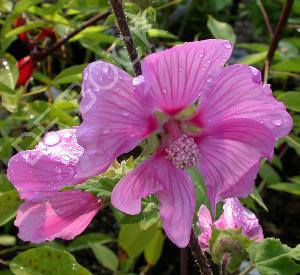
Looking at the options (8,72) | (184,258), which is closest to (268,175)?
(184,258)

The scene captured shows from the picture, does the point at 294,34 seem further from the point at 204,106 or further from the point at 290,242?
the point at 204,106

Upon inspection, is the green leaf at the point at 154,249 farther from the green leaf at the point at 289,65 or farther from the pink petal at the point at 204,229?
the pink petal at the point at 204,229

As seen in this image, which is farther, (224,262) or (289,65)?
(289,65)

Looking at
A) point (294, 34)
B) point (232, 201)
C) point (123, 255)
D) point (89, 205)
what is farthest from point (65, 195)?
point (294, 34)

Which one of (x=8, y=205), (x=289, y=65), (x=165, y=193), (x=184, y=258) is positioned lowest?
(x=184, y=258)

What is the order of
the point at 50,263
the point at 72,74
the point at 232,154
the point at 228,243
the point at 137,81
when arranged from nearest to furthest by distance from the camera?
the point at 137,81
the point at 232,154
the point at 228,243
the point at 50,263
the point at 72,74

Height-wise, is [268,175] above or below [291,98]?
below

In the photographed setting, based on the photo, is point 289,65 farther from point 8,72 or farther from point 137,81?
point 137,81

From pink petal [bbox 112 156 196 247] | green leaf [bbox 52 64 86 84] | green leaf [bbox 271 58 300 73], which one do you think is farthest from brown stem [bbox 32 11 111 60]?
pink petal [bbox 112 156 196 247]
